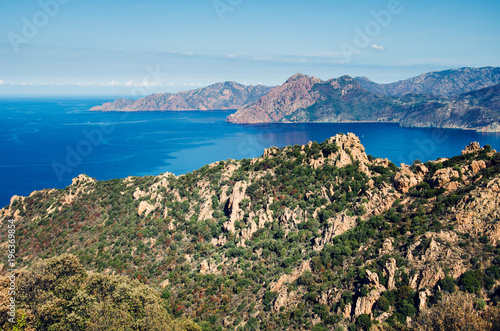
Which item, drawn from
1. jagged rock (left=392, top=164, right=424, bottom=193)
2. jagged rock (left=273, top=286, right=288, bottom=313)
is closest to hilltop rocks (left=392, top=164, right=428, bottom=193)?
jagged rock (left=392, top=164, right=424, bottom=193)

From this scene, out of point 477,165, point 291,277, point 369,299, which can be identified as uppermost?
point 477,165

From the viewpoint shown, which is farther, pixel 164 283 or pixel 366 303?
pixel 164 283

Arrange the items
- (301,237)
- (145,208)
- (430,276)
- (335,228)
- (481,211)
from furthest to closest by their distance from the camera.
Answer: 1. (145,208)
2. (301,237)
3. (335,228)
4. (481,211)
5. (430,276)

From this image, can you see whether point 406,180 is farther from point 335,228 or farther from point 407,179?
point 335,228

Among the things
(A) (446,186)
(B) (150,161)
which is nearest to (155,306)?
(A) (446,186)

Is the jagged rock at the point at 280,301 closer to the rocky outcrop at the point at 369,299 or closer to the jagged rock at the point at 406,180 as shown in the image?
the rocky outcrop at the point at 369,299

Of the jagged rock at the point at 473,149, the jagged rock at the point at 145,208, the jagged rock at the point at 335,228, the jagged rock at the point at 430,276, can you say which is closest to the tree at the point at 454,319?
the jagged rock at the point at 430,276

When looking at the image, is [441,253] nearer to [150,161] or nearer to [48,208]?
[48,208]

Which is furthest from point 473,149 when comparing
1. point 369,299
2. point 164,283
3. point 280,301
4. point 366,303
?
point 164,283

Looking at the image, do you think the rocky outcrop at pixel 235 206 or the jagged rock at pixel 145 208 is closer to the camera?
the rocky outcrop at pixel 235 206
